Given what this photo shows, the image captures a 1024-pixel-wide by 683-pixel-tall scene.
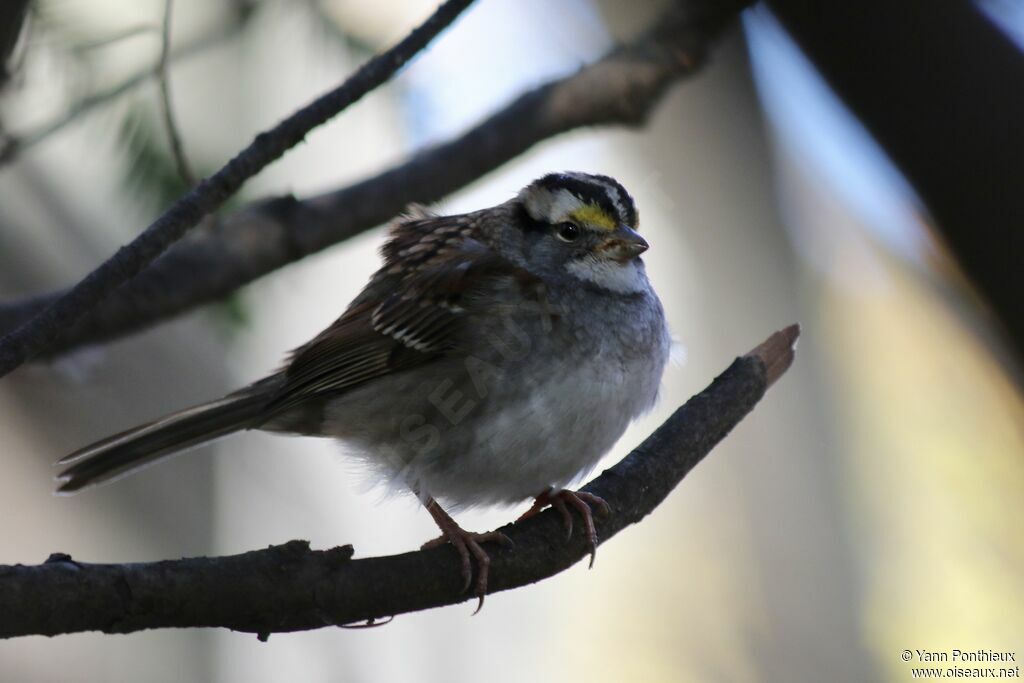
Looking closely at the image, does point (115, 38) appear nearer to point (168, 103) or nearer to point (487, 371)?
point (168, 103)

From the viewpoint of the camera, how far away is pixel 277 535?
534 centimetres

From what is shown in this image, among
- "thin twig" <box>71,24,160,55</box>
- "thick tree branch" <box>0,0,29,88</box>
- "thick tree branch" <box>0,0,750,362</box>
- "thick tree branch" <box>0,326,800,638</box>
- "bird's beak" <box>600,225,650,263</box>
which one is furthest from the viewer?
"thick tree branch" <box>0,0,750,362</box>

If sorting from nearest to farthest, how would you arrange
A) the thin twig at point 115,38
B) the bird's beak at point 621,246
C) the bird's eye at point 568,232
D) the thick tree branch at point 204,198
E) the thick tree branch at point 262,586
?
the thick tree branch at point 262,586
the thick tree branch at point 204,198
the thin twig at point 115,38
the bird's beak at point 621,246
the bird's eye at point 568,232

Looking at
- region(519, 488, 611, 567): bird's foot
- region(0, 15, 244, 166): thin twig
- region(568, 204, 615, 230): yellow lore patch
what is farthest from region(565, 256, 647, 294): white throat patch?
region(0, 15, 244, 166): thin twig

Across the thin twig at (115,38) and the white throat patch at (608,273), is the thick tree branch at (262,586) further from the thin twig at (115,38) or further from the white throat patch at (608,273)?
the thin twig at (115,38)

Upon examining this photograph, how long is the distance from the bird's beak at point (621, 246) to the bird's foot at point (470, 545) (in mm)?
1003

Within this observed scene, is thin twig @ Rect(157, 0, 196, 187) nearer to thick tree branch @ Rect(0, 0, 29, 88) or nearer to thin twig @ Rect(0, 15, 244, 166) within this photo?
thin twig @ Rect(0, 15, 244, 166)

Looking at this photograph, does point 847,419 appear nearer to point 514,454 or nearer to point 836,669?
point 836,669

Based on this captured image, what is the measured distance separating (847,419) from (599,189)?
2083mm

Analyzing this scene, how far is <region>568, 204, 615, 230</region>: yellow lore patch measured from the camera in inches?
143

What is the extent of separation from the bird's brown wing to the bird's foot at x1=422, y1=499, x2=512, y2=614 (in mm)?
626

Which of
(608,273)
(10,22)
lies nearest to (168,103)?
(10,22)

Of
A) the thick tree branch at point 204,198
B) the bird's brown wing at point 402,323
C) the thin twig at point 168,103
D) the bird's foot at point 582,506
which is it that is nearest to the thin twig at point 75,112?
the thin twig at point 168,103

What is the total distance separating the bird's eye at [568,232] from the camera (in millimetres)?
3705
